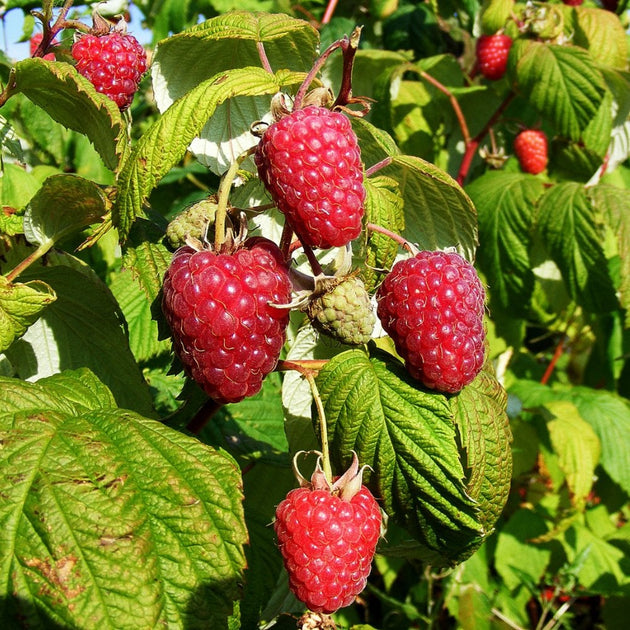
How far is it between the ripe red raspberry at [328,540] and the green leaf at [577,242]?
1367mm

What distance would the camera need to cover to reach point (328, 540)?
86 cm

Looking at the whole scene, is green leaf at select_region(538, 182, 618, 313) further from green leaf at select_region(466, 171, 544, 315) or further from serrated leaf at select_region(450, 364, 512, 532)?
serrated leaf at select_region(450, 364, 512, 532)

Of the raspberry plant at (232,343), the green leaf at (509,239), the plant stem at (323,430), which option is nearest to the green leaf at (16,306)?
the raspberry plant at (232,343)

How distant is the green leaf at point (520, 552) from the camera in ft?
7.86

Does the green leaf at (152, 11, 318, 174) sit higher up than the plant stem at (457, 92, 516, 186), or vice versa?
the green leaf at (152, 11, 318, 174)

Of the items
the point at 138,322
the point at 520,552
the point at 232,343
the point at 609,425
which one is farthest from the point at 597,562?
the point at 232,343

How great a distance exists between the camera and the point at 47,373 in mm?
1168

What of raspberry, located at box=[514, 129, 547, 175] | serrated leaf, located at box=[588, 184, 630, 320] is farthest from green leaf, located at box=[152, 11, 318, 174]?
raspberry, located at box=[514, 129, 547, 175]

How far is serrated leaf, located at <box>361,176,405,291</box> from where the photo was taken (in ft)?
3.36

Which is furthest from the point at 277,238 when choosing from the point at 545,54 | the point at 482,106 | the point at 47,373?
the point at 482,106

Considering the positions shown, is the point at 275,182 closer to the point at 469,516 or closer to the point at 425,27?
the point at 469,516

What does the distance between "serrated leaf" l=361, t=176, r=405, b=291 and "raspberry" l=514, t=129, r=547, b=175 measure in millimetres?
1360

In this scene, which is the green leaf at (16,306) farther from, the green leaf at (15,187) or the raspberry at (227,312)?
the green leaf at (15,187)

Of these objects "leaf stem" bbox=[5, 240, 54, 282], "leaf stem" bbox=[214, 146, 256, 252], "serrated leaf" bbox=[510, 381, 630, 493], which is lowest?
"serrated leaf" bbox=[510, 381, 630, 493]
